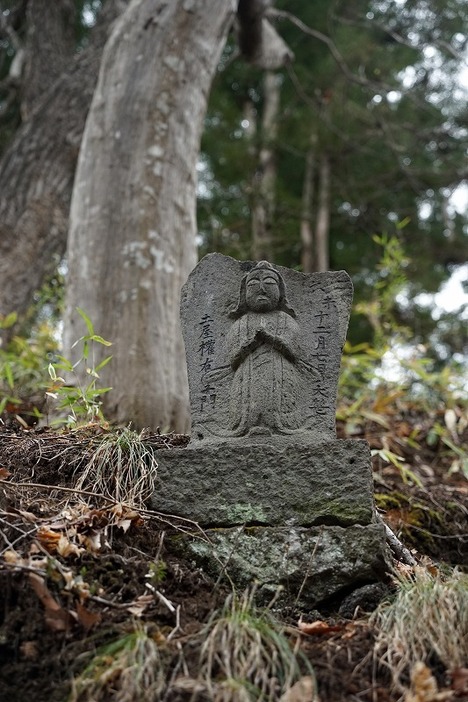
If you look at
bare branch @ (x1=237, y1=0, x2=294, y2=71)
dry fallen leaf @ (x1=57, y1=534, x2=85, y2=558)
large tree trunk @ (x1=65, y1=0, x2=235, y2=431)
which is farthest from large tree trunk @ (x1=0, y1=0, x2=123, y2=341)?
dry fallen leaf @ (x1=57, y1=534, x2=85, y2=558)

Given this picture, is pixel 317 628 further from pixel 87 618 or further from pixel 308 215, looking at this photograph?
pixel 308 215

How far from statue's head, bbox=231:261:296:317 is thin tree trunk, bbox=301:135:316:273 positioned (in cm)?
586

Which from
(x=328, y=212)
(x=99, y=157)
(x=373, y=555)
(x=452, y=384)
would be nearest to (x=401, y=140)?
(x=328, y=212)

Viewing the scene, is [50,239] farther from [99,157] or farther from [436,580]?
[436,580]

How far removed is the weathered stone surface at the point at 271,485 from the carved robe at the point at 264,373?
0.21 metres

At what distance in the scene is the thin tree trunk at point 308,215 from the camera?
9652 mm

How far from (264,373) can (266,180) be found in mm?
7453

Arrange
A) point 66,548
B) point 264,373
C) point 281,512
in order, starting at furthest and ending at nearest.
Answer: point 264,373 < point 281,512 < point 66,548

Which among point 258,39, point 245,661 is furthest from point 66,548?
point 258,39

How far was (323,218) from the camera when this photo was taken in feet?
32.4

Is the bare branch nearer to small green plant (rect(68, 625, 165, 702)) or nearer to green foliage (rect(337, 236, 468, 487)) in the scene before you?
green foliage (rect(337, 236, 468, 487))

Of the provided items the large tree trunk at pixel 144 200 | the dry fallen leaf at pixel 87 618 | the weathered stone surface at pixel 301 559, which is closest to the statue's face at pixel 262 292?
the weathered stone surface at pixel 301 559

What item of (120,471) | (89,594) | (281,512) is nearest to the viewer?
(89,594)

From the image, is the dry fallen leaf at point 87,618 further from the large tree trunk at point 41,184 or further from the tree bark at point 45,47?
the tree bark at point 45,47
